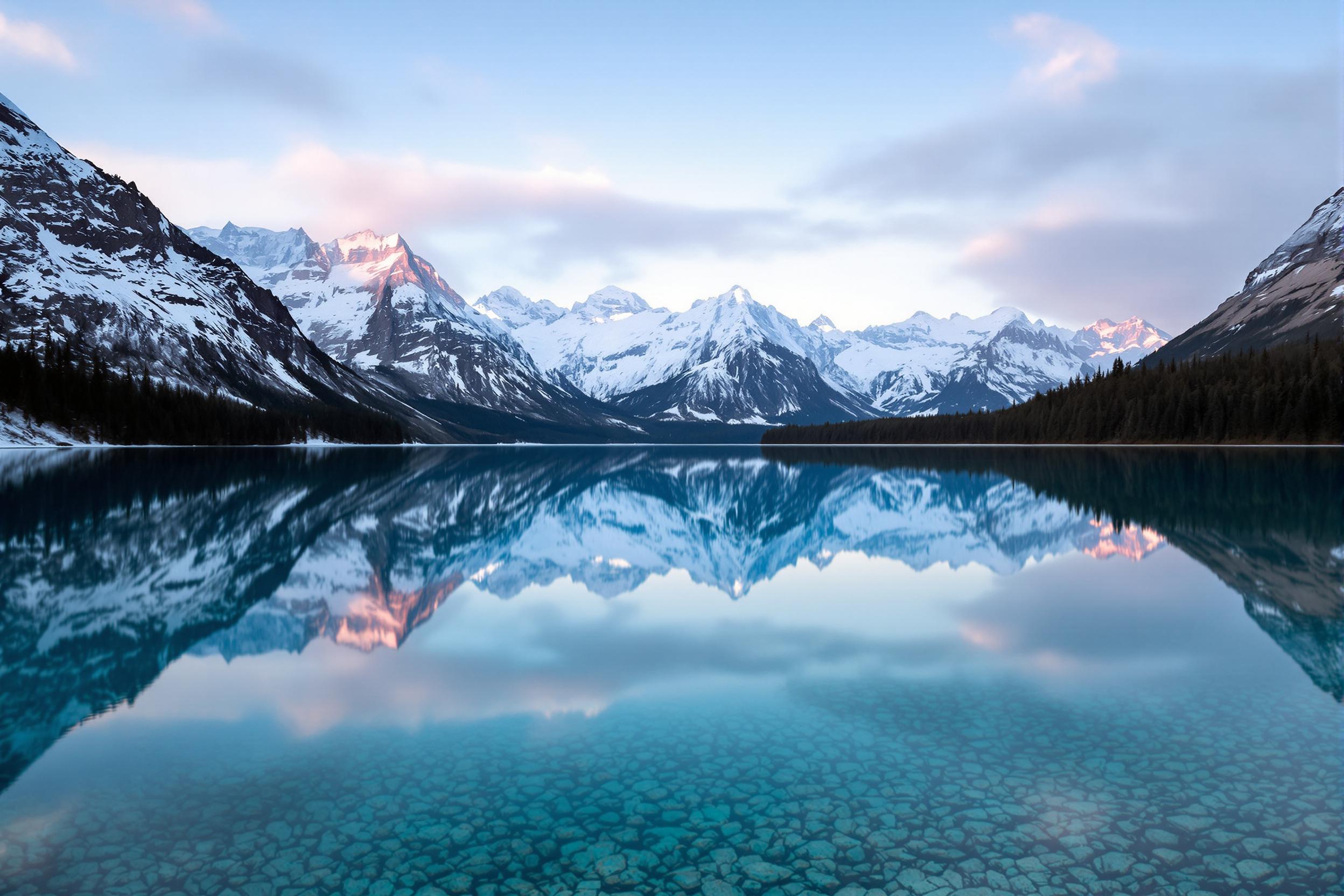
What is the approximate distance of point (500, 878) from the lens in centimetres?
888

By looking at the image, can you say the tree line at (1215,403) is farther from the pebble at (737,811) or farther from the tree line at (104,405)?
the tree line at (104,405)

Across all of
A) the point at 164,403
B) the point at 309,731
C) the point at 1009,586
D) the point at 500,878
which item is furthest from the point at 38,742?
the point at 164,403

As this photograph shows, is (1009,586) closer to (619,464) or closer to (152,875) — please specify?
(152,875)

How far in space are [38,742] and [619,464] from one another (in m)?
128

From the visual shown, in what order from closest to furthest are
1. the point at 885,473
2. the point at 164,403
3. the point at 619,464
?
the point at 885,473 < the point at 619,464 < the point at 164,403

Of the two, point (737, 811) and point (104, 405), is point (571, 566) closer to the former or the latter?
point (737, 811)

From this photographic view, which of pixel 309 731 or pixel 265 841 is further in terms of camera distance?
pixel 309 731

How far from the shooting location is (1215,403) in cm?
15075

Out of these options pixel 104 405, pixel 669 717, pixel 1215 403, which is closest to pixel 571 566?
pixel 669 717

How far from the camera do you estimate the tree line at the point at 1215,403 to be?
141 metres

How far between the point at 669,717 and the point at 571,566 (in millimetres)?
19144

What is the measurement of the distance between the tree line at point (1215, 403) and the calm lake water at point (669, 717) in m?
138

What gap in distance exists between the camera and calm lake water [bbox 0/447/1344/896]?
30.2 ft

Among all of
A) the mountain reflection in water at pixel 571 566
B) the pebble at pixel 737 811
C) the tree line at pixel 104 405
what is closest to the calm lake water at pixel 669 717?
the pebble at pixel 737 811
